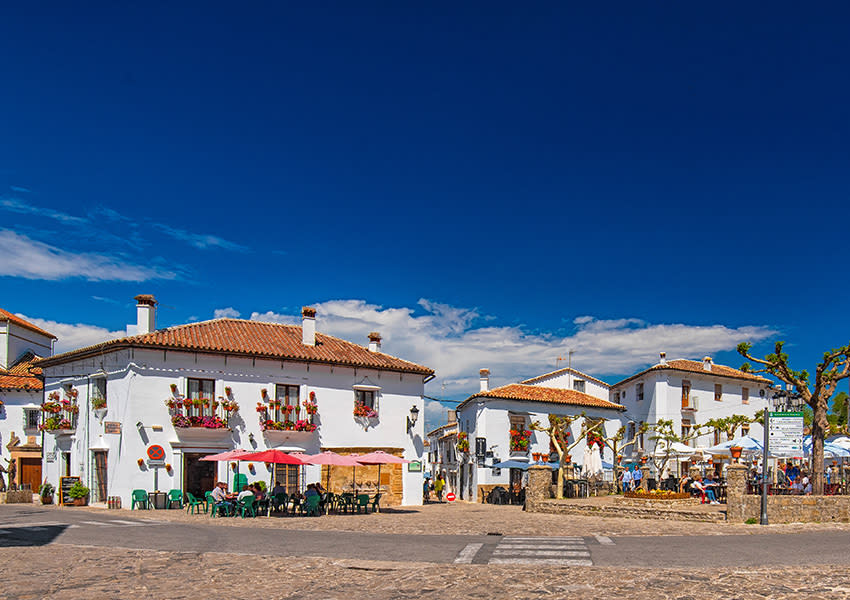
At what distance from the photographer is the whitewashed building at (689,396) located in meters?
50.9

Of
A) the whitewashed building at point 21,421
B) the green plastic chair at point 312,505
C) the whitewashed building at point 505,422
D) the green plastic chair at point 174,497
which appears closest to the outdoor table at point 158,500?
the green plastic chair at point 174,497

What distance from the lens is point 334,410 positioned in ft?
106

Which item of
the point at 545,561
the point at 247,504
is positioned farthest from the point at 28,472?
the point at 545,561

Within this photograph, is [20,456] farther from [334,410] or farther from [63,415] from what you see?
[334,410]

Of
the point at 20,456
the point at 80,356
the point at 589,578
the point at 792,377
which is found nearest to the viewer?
the point at 589,578

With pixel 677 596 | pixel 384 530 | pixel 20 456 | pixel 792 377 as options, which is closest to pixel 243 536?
pixel 384 530

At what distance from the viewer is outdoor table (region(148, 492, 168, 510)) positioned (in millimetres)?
27516

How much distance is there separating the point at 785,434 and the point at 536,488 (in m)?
9.39

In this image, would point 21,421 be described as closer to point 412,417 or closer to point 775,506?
point 412,417

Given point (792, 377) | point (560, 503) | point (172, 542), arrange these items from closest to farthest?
point (172, 542) < point (792, 377) < point (560, 503)

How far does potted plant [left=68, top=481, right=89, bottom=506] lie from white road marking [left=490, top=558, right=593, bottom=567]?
21.1 metres

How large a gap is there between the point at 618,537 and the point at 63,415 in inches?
940

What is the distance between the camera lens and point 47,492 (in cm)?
3056

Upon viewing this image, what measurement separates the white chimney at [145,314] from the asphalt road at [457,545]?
33.8 feet
